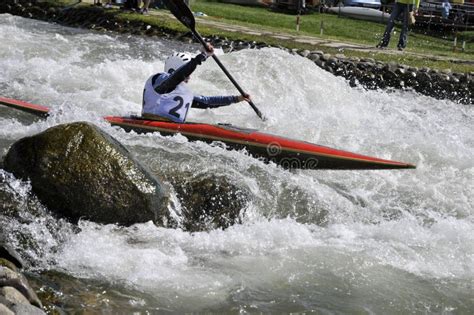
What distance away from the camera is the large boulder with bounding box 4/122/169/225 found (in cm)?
535

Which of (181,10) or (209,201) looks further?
(181,10)

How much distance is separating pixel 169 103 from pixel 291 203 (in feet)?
6.23

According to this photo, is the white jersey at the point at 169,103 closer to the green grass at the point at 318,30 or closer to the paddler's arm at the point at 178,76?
the paddler's arm at the point at 178,76

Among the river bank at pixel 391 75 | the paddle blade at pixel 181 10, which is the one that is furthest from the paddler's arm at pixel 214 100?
the river bank at pixel 391 75

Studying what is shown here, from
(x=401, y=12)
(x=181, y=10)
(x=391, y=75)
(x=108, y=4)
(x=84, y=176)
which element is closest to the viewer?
(x=84, y=176)

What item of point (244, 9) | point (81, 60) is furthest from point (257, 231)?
point (244, 9)

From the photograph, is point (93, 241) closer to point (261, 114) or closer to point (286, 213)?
point (286, 213)

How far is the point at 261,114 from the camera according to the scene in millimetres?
8656

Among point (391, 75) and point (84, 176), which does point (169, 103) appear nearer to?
point (84, 176)

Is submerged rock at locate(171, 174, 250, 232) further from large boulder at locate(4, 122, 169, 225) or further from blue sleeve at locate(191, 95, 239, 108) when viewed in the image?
blue sleeve at locate(191, 95, 239, 108)

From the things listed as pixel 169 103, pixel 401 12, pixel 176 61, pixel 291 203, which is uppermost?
pixel 401 12

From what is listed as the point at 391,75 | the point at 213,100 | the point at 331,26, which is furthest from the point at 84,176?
the point at 331,26

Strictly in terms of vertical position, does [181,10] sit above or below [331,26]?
above

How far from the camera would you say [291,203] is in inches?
256
